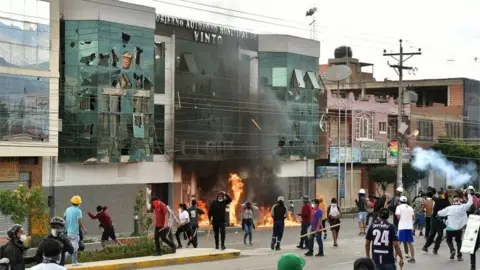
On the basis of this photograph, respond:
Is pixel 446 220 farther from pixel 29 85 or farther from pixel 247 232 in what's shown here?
pixel 29 85

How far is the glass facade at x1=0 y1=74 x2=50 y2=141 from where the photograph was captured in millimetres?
30672

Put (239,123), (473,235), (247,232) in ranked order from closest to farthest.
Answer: (473,235), (247,232), (239,123)

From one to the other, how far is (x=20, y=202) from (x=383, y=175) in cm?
2926

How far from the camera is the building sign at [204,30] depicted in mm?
38084

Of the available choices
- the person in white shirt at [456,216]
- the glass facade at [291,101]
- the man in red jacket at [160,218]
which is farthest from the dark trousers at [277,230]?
the glass facade at [291,101]

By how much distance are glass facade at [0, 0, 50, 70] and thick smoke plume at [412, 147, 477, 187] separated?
30.7 meters

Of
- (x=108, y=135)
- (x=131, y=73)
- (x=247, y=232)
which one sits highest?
(x=131, y=73)

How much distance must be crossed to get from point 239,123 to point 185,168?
14.5 ft

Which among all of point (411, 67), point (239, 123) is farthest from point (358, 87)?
point (239, 123)

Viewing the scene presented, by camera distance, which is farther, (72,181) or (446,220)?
(72,181)

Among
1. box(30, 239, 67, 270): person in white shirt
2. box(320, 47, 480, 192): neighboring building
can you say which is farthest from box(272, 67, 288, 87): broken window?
box(30, 239, 67, 270): person in white shirt

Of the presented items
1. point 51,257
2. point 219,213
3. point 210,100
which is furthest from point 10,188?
point 51,257

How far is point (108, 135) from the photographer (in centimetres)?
3491

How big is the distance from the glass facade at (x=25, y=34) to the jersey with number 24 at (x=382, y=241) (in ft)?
71.3
